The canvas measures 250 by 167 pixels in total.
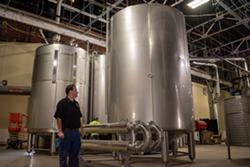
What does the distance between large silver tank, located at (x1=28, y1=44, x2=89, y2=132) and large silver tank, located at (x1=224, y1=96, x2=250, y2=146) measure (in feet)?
11.3

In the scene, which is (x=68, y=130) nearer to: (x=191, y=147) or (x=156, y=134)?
(x=156, y=134)

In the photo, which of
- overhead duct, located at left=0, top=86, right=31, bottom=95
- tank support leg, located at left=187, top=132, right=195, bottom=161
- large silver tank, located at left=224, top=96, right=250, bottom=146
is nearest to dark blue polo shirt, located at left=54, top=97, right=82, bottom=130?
tank support leg, located at left=187, top=132, right=195, bottom=161

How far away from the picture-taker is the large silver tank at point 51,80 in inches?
202

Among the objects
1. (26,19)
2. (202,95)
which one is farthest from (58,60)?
(202,95)

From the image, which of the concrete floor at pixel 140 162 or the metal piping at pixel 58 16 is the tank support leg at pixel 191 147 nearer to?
the concrete floor at pixel 140 162

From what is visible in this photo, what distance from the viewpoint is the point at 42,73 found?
538 centimetres

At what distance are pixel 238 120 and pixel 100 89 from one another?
3599 millimetres

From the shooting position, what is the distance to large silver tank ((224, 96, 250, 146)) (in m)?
3.92

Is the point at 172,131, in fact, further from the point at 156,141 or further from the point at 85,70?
the point at 85,70

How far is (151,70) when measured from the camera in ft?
10.6

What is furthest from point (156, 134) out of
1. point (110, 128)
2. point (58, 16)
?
point (58, 16)

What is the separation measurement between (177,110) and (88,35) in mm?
4460

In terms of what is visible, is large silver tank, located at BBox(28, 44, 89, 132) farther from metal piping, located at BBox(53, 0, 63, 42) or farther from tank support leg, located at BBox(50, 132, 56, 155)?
metal piping, located at BBox(53, 0, 63, 42)

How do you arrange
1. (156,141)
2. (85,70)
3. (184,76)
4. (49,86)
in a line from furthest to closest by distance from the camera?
(85,70) → (49,86) → (184,76) → (156,141)
